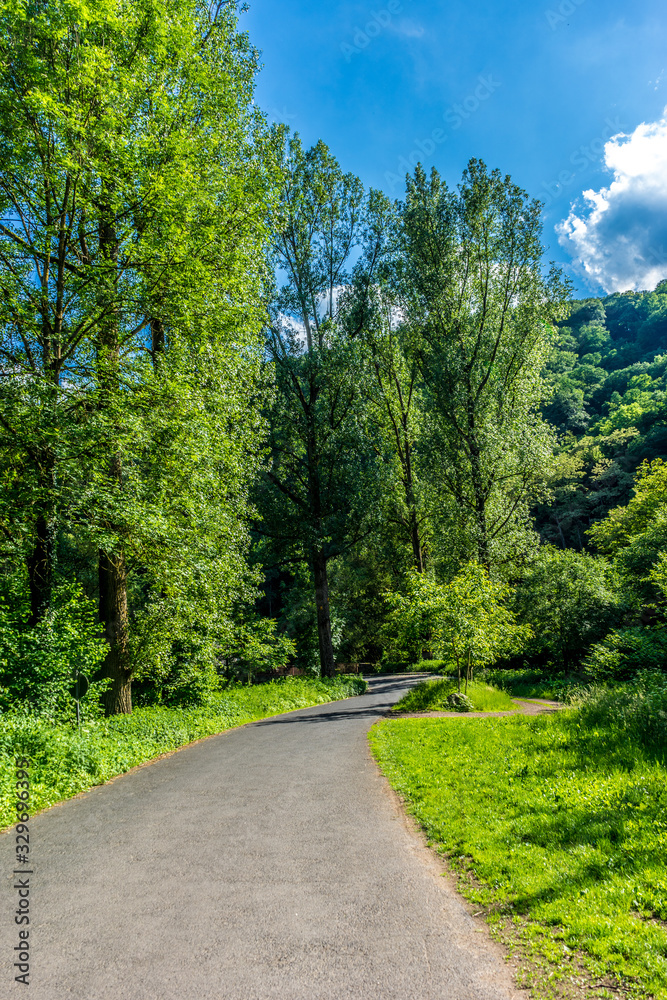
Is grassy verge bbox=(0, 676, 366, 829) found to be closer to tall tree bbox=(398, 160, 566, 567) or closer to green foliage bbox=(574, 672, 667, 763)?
green foliage bbox=(574, 672, 667, 763)

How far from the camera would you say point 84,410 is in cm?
949

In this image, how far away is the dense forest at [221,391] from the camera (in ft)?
30.0

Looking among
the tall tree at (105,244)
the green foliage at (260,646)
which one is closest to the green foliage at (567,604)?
the green foliage at (260,646)

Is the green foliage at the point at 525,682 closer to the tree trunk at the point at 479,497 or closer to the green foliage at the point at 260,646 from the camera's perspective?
the tree trunk at the point at 479,497

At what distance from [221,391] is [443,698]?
11.3 metres

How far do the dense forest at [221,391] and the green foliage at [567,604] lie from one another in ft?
0.35

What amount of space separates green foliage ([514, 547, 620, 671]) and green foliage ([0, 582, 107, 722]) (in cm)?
1732

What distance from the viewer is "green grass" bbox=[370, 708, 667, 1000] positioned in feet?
11.1

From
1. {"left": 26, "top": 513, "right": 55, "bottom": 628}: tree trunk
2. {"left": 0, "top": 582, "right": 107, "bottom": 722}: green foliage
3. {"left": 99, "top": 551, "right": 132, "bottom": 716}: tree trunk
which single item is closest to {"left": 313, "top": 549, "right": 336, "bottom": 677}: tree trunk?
{"left": 99, "top": 551, "right": 132, "bottom": 716}: tree trunk

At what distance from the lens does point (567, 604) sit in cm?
2025

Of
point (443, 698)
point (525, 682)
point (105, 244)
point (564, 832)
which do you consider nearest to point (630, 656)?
point (443, 698)

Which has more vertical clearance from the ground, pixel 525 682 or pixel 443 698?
pixel 443 698

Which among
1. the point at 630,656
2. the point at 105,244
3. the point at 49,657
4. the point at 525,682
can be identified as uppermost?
the point at 105,244

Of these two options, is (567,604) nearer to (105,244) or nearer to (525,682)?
(525,682)
